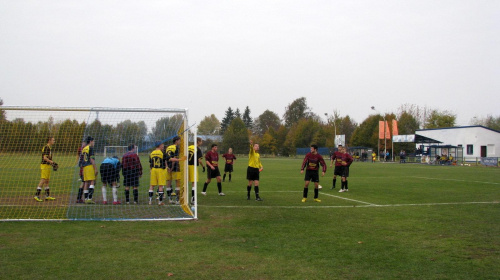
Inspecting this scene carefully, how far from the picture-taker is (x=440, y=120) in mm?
75062

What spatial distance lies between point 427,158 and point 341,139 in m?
21.1

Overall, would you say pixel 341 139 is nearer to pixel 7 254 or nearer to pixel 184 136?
pixel 184 136

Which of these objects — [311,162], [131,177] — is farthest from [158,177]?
[311,162]

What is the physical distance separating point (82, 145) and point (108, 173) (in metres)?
1.38

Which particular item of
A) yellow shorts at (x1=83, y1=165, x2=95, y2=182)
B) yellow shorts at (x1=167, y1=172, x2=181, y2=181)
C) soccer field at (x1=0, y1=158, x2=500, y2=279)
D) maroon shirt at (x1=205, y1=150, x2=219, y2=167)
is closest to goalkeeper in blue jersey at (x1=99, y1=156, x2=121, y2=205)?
yellow shorts at (x1=83, y1=165, x2=95, y2=182)

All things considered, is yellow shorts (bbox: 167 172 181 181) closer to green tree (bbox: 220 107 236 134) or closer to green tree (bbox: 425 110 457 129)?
green tree (bbox: 425 110 457 129)

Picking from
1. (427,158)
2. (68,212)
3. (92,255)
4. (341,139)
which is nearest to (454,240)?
(92,255)

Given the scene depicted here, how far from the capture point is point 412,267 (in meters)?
5.73

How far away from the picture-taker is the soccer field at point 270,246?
545 centimetres

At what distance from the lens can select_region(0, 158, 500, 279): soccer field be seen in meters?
5.45

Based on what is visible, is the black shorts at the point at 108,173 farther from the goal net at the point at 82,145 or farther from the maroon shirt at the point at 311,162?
the maroon shirt at the point at 311,162

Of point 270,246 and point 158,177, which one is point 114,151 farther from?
point 270,246

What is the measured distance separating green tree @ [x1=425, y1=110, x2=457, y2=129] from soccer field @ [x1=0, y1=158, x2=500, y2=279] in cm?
7044

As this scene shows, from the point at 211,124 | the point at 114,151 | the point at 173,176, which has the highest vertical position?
the point at 211,124
